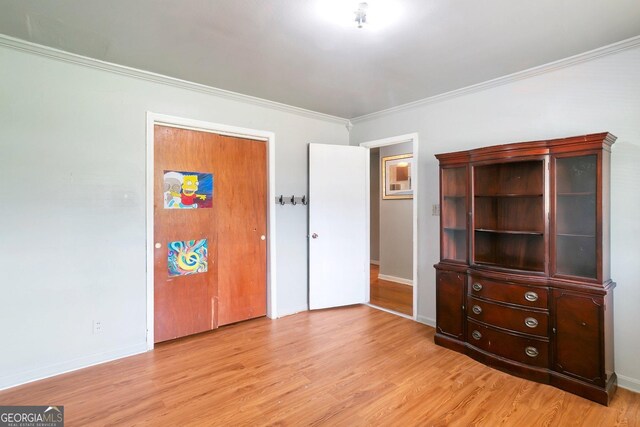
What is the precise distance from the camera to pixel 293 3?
1.81 m

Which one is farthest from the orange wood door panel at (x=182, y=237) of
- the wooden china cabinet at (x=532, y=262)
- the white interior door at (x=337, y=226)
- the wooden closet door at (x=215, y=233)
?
the wooden china cabinet at (x=532, y=262)

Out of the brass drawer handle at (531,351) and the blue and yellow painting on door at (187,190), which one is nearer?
the brass drawer handle at (531,351)

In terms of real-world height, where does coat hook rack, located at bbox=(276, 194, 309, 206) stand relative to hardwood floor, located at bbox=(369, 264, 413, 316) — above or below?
above

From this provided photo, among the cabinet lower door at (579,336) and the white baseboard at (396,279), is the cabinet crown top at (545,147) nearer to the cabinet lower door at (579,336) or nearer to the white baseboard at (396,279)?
the cabinet lower door at (579,336)

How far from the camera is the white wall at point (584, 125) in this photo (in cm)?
227

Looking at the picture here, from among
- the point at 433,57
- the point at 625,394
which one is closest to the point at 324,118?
the point at 433,57

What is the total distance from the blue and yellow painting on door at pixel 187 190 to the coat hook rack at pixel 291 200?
81cm

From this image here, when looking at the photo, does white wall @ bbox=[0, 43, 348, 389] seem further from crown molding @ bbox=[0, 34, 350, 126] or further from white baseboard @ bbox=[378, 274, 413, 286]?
white baseboard @ bbox=[378, 274, 413, 286]

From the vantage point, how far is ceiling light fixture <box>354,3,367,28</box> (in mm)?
1812

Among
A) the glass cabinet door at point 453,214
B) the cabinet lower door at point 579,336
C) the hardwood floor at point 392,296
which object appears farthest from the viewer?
the hardwood floor at point 392,296

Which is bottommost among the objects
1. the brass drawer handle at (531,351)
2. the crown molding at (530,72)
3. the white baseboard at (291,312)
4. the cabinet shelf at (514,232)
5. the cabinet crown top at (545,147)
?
the white baseboard at (291,312)

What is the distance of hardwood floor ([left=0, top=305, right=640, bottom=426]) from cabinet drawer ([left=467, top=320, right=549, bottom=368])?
163 millimetres

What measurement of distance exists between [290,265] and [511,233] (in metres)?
2.35

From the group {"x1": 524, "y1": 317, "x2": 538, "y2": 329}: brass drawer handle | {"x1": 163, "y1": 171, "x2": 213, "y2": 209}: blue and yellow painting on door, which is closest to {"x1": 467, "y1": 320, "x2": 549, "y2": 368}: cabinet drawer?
{"x1": 524, "y1": 317, "x2": 538, "y2": 329}: brass drawer handle
